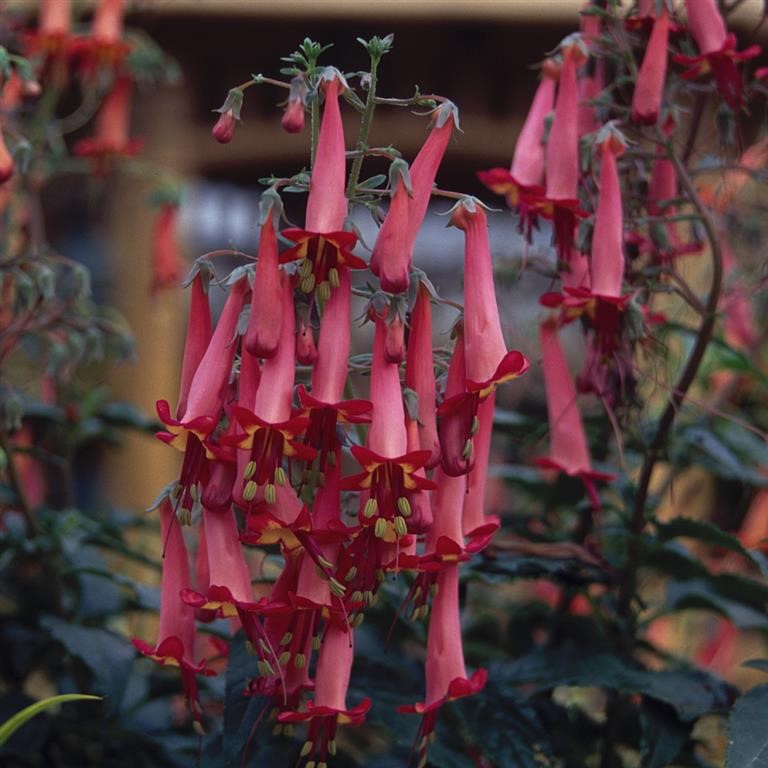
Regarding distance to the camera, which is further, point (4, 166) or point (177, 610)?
point (4, 166)

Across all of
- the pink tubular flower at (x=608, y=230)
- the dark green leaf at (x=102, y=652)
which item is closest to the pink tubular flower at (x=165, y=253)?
the dark green leaf at (x=102, y=652)

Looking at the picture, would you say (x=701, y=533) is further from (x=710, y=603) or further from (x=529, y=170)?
(x=529, y=170)

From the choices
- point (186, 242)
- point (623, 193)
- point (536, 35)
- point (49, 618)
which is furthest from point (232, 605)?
point (186, 242)

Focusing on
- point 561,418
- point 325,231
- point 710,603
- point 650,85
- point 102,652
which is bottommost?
point 102,652

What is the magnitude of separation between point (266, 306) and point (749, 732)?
0.58m

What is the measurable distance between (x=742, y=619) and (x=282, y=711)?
807 millimetres

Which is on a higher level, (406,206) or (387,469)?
(406,206)

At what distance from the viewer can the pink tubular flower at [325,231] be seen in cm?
88

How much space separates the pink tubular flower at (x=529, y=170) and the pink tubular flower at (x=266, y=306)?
0.39m

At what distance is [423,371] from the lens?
955 mm

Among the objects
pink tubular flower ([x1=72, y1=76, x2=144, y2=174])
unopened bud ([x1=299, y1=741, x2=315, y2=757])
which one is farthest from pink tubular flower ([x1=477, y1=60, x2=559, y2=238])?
pink tubular flower ([x1=72, y1=76, x2=144, y2=174])

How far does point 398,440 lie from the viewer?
88 cm

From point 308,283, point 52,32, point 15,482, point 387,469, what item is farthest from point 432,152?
point 52,32

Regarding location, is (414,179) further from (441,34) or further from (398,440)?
(441,34)
